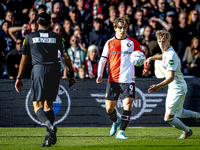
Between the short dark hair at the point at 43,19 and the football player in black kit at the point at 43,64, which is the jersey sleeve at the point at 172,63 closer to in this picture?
the football player in black kit at the point at 43,64

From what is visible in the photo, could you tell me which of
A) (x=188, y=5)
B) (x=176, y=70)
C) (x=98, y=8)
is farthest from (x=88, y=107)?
(x=188, y=5)

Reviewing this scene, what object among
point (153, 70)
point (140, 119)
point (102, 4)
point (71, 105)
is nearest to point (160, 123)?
point (140, 119)

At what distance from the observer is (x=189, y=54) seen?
10.6m

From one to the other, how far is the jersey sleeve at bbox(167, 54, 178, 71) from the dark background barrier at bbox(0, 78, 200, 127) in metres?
2.93

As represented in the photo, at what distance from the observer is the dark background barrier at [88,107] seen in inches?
367

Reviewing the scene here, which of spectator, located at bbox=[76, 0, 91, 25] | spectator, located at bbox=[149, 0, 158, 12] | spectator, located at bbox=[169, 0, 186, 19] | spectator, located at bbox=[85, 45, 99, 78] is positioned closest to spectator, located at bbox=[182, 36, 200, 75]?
spectator, located at bbox=[169, 0, 186, 19]

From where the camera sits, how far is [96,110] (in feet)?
30.7

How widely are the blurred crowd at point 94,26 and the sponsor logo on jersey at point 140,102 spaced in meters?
0.84

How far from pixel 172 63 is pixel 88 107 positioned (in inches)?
142

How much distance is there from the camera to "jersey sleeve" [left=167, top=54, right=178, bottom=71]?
6.36 m

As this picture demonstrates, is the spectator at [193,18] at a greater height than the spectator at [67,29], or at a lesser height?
greater

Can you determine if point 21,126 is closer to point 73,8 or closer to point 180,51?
point 73,8

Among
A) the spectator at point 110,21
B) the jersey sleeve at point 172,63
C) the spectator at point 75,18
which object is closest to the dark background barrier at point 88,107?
the spectator at point 110,21

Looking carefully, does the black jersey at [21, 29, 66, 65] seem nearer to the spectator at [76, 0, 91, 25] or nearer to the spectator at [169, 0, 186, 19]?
the spectator at [76, 0, 91, 25]
